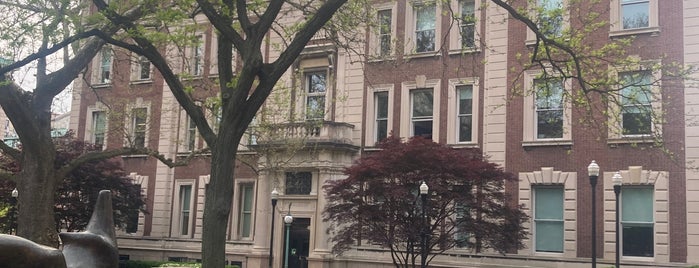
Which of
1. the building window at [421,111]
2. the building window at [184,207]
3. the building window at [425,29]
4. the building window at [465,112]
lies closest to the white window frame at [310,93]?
the building window at [421,111]

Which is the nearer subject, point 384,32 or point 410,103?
point 410,103

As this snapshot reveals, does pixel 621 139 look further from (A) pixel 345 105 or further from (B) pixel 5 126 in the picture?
(B) pixel 5 126

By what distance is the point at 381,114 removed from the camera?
31234 millimetres

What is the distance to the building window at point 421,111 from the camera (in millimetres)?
30031

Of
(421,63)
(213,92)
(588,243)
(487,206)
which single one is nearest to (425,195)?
(487,206)

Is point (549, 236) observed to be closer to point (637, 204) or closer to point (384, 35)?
point (637, 204)

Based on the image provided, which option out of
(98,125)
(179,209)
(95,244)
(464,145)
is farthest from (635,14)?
(98,125)

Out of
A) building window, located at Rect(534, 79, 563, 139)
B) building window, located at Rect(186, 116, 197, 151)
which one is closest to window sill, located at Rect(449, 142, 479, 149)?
building window, located at Rect(534, 79, 563, 139)

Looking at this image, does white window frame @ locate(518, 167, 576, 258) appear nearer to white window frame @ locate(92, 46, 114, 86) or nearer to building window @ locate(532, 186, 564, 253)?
building window @ locate(532, 186, 564, 253)

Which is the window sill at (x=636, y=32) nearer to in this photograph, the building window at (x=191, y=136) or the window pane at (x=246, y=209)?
the window pane at (x=246, y=209)

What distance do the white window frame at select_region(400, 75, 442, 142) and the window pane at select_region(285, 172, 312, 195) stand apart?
4.30 meters

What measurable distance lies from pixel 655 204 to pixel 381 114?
10990mm

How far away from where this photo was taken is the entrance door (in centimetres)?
3127

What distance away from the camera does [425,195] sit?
22.3m
